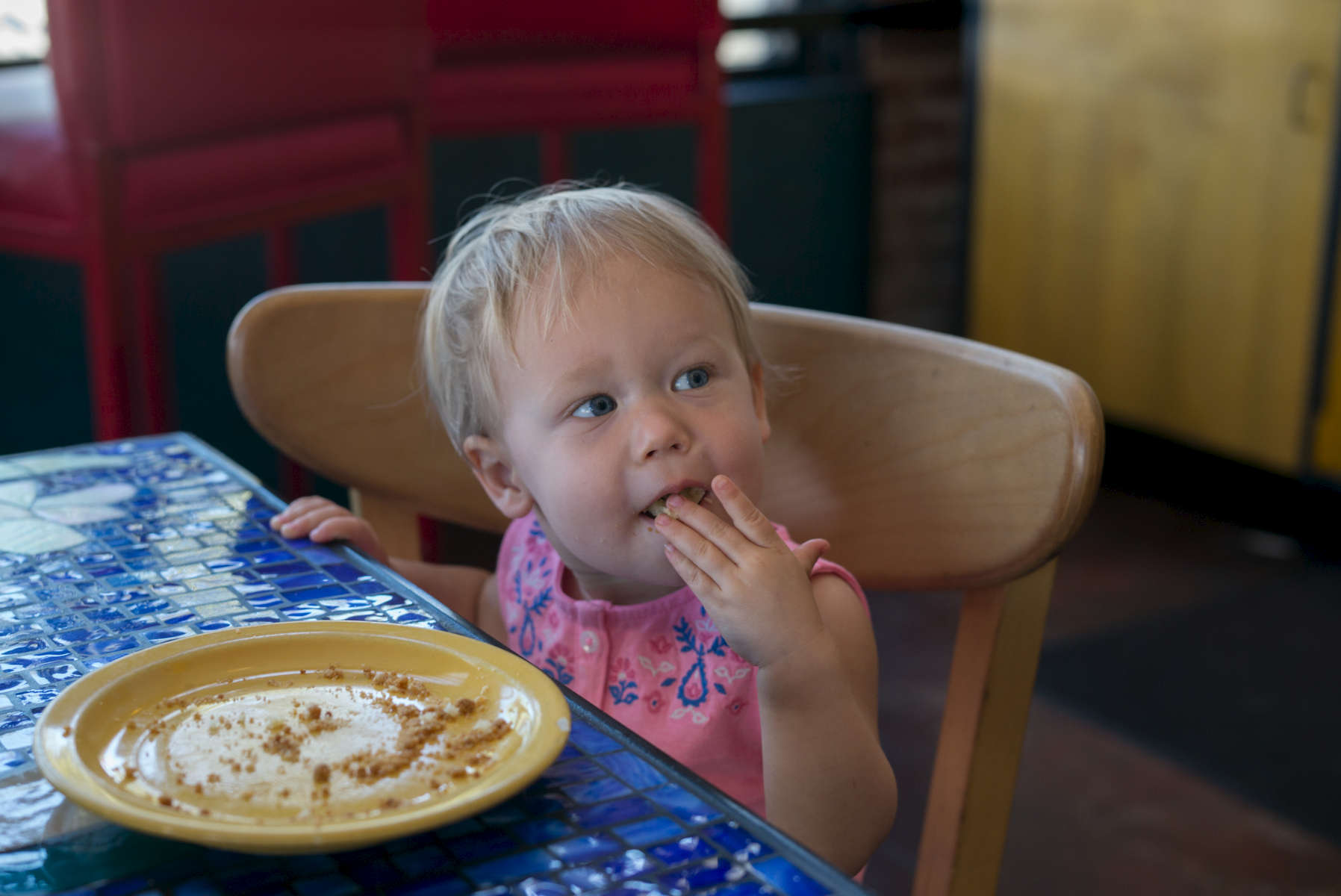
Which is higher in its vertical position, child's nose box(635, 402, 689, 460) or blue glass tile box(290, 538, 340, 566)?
child's nose box(635, 402, 689, 460)

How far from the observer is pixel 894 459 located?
3.06 ft

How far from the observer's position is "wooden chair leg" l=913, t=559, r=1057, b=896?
848 millimetres

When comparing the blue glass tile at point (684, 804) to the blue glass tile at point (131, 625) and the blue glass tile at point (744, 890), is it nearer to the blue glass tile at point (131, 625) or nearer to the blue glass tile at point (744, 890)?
the blue glass tile at point (744, 890)

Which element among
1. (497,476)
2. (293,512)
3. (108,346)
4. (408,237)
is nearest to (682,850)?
(293,512)

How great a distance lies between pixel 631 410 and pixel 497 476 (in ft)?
0.61

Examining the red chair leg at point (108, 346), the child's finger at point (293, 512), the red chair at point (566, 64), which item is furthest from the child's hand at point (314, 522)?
the red chair at point (566, 64)

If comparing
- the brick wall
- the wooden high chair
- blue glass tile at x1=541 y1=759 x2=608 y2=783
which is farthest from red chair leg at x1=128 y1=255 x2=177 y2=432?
the brick wall

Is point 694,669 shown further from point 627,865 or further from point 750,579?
point 627,865

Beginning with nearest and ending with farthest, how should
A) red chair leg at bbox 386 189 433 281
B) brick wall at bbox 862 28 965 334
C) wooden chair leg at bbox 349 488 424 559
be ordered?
wooden chair leg at bbox 349 488 424 559 → red chair leg at bbox 386 189 433 281 → brick wall at bbox 862 28 965 334

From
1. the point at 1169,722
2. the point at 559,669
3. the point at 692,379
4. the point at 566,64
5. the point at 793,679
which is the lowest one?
the point at 1169,722

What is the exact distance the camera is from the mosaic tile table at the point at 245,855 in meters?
0.47

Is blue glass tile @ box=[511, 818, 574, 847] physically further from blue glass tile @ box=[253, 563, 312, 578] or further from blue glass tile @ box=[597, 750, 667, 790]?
blue glass tile @ box=[253, 563, 312, 578]

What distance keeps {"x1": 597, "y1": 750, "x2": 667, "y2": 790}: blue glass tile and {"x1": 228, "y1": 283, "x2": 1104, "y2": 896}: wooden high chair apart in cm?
36

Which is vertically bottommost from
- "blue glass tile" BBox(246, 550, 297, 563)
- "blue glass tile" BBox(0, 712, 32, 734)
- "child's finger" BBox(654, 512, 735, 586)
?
"blue glass tile" BBox(246, 550, 297, 563)
